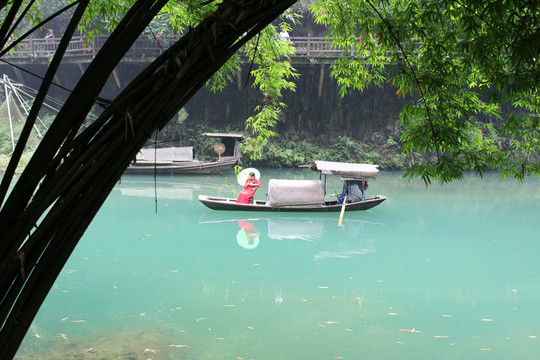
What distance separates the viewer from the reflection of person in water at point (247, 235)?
241 inches

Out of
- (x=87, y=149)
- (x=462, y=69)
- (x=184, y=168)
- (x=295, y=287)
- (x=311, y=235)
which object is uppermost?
(x=462, y=69)

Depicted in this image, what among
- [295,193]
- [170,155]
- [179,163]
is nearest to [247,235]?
[295,193]

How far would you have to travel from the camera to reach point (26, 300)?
0.71 m

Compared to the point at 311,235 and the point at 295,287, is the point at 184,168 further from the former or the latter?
the point at 295,287

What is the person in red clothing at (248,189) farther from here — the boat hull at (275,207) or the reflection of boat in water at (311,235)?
the reflection of boat in water at (311,235)

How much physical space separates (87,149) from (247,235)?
5.92 m

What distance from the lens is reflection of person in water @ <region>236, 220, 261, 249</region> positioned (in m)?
6.12

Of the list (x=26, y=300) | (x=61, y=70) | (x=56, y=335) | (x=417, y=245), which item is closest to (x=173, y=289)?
(x=56, y=335)

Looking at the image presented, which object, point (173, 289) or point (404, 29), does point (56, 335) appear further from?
point (404, 29)

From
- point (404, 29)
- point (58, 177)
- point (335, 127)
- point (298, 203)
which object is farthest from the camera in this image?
point (335, 127)

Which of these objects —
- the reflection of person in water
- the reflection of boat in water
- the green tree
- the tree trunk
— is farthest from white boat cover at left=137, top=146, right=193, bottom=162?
the tree trunk

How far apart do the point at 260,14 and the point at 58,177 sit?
0.36 m

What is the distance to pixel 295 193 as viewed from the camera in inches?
295

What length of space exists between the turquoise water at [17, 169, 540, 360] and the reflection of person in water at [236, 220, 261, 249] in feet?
0.07
